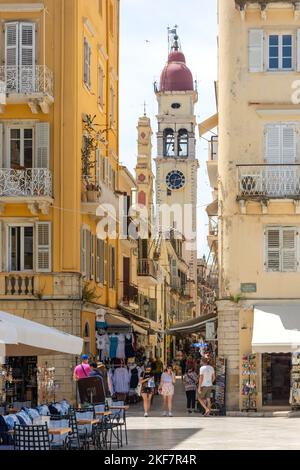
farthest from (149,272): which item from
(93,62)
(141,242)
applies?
(93,62)

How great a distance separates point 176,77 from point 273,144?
8539cm

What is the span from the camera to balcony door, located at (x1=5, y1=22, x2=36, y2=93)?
131ft

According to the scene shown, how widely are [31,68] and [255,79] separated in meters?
7.05

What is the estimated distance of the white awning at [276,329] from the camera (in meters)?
36.2

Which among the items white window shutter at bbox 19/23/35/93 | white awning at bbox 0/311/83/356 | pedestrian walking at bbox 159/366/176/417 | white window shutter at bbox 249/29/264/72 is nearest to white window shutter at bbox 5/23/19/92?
white window shutter at bbox 19/23/35/93

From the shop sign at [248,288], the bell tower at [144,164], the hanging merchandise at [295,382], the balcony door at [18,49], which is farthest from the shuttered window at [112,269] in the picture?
the bell tower at [144,164]

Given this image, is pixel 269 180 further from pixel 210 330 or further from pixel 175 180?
pixel 175 180

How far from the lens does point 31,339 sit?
21.6m

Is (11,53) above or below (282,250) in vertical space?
above

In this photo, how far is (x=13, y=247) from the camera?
130 feet

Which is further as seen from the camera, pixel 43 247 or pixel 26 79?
pixel 26 79

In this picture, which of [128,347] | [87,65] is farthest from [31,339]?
[128,347]

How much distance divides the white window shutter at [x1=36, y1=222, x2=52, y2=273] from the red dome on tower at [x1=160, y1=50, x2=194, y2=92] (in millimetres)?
84151
